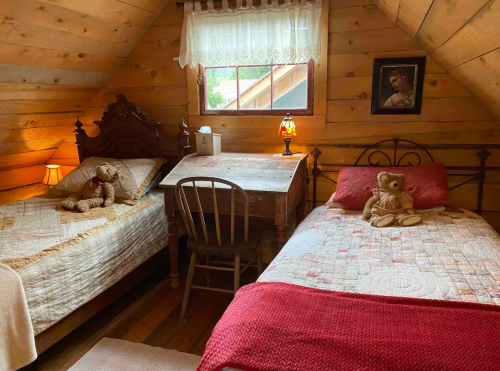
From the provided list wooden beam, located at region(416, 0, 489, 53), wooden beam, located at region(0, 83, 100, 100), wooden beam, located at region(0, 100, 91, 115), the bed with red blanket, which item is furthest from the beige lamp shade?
wooden beam, located at region(416, 0, 489, 53)

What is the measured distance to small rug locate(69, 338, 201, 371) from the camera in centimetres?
199

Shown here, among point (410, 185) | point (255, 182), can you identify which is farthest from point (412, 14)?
point (255, 182)

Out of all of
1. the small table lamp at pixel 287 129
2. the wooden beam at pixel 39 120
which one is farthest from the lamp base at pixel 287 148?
the wooden beam at pixel 39 120

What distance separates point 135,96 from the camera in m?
3.32

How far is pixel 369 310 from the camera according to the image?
1264 millimetres

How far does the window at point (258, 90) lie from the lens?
2.93m

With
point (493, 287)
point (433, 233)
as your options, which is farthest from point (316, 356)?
point (433, 233)

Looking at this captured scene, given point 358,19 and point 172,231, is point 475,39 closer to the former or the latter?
point 358,19

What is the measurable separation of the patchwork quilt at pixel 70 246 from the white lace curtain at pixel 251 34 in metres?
1.15

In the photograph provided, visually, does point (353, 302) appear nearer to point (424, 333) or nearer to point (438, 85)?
point (424, 333)

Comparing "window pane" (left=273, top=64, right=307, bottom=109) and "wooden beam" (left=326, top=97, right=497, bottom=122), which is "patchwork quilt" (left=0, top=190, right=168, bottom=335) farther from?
"wooden beam" (left=326, top=97, right=497, bottom=122)

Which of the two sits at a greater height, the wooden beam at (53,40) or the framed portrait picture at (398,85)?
the wooden beam at (53,40)

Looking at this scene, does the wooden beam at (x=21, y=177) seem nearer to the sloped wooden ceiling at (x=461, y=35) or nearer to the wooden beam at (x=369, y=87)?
the wooden beam at (x=369, y=87)

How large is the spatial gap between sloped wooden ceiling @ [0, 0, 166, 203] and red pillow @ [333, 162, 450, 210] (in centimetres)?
192
